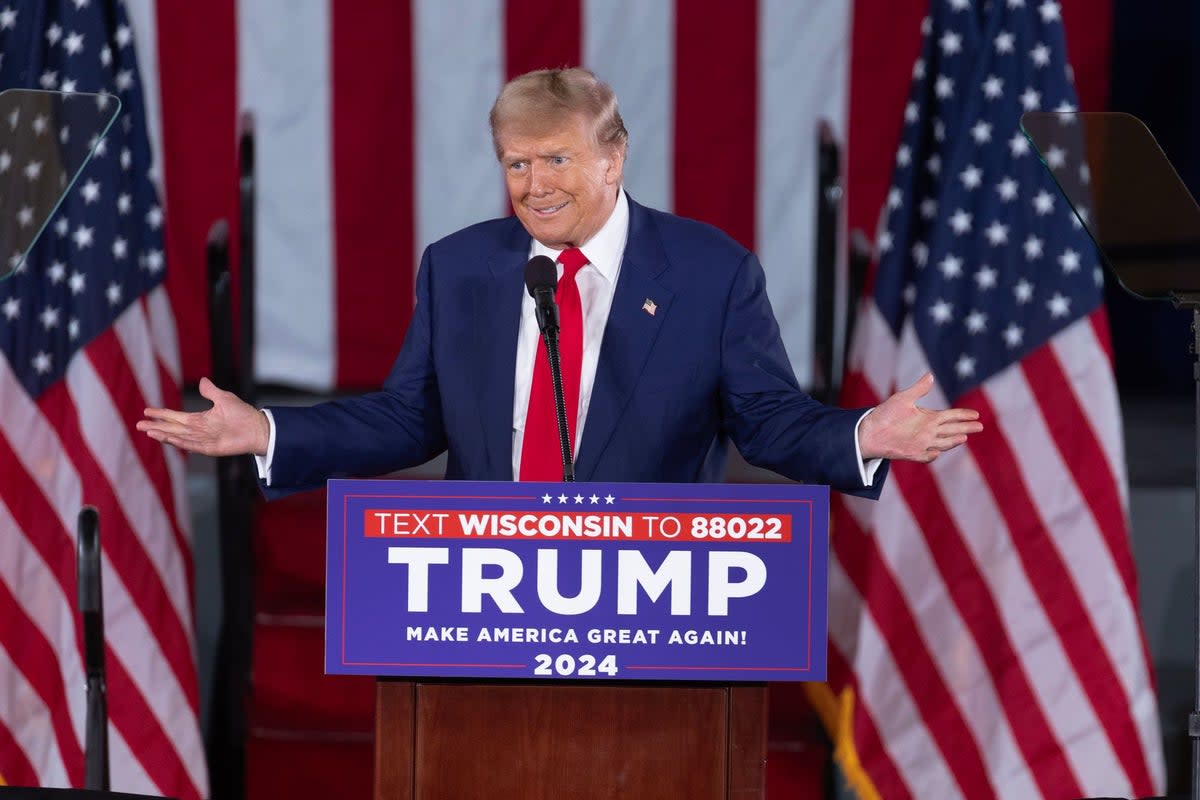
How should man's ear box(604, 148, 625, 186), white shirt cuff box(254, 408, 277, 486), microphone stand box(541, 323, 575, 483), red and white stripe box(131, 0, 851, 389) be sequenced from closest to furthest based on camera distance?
microphone stand box(541, 323, 575, 483) → white shirt cuff box(254, 408, 277, 486) → man's ear box(604, 148, 625, 186) → red and white stripe box(131, 0, 851, 389)

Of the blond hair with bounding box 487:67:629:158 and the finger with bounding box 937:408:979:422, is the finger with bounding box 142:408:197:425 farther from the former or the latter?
the finger with bounding box 937:408:979:422

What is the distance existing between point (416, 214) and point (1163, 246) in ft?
11.1

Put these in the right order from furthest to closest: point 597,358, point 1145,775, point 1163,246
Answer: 1. point 1145,775
2. point 597,358
3. point 1163,246

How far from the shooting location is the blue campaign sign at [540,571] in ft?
6.43


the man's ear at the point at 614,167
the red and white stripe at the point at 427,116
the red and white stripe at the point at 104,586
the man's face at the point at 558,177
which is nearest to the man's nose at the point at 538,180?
the man's face at the point at 558,177

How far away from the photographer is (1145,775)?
3664 millimetres

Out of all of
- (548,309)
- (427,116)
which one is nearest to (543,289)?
(548,309)

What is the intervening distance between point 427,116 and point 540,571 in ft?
11.8

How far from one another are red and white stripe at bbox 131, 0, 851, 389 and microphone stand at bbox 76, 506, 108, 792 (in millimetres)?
2177

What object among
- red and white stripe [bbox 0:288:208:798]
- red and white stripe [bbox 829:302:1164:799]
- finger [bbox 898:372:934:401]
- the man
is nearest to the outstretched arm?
finger [bbox 898:372:934:401]

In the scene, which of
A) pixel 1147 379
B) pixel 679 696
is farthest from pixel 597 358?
pixel 1147 379

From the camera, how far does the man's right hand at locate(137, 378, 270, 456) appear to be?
231 cm

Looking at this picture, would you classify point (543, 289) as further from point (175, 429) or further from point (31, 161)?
point (31, 161)

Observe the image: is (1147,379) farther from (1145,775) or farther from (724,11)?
(1145,775)
